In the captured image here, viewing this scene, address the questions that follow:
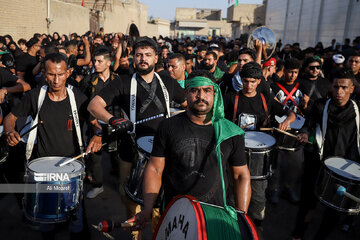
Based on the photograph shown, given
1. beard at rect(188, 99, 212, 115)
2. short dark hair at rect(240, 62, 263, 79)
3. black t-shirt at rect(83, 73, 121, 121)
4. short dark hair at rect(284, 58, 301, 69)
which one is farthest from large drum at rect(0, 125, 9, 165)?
short dark hair at rect(284, 58, 301, 69)

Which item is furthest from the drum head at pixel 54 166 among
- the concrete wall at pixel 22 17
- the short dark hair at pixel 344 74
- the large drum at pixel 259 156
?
the concrete wall at pixel 22 17

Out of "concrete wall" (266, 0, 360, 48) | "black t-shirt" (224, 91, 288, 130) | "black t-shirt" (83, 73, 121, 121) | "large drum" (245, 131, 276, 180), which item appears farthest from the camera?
"concrete wall" (266, 0, 360, 48)

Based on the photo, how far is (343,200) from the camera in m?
3.36

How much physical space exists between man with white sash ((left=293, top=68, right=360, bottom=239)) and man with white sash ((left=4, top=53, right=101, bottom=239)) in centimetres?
266

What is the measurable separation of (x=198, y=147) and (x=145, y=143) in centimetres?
93

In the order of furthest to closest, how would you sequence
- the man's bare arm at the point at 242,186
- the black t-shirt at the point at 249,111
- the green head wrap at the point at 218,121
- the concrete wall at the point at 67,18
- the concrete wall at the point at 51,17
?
the concrete wall at the point at 67,18 < the concrete wall at the point at 51,17 < the black t-shirt at the point at 249,111 < the man's bare arm at the point at 242,186 < the green head wrap at the point at 218,121

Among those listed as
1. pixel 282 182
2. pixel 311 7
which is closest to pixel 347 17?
pixel 311 7

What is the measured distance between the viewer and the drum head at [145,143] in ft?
10.0

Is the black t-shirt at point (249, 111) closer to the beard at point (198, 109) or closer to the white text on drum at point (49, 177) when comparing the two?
the beard at point (198, 109)

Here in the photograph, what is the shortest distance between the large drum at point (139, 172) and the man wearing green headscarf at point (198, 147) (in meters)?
0.50

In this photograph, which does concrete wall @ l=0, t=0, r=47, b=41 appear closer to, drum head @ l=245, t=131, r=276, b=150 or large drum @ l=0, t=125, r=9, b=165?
large drum @ l=0, t=125, r=9, b=165

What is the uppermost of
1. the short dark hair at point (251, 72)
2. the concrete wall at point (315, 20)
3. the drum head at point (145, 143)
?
the concrete wall at point (315, 20)

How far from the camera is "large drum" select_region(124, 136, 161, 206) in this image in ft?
9.97

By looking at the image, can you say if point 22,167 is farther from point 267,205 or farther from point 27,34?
point 27,34
